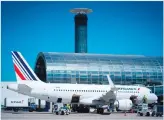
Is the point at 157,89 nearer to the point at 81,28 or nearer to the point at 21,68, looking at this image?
the point at 21,68

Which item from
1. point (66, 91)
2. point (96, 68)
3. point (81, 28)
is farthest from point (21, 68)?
point (81, 28)

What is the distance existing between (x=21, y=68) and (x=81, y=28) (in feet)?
314

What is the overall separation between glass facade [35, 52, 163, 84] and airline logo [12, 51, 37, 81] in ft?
85.2

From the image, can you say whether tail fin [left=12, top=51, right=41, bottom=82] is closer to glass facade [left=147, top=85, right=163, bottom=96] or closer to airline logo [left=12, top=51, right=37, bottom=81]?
airline logo [left=12, top=51, right=37, bottom=81]

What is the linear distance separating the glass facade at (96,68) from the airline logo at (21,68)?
25977mm

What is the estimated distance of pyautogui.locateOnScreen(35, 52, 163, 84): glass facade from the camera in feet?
235

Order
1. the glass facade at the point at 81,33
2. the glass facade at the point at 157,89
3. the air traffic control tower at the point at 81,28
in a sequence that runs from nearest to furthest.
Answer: the glass facade at the point at 157,89 < the glass facade at the point at 81,33 < the air traffic control tower at the point at 81,28

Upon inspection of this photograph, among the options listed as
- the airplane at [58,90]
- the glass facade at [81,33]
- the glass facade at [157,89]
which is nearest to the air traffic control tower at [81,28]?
the glass facade at [81,33]

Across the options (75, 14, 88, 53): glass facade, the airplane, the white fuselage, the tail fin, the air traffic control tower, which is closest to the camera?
the airplane

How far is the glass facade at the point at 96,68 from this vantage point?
7162 centimetres

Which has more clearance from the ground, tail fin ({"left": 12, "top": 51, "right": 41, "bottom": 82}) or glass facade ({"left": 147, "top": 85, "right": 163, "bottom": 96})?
tail fin ({"left": 12, "top": 51, "right": 41, "bottom": 82})

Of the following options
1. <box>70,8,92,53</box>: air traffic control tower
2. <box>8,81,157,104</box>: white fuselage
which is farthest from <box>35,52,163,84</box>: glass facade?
<box>70,8,92,53</box>: air traffic control tower

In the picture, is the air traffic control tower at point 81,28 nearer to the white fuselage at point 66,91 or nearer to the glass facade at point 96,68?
the glass facade at point 96,68

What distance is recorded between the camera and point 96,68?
7419 centimetres
